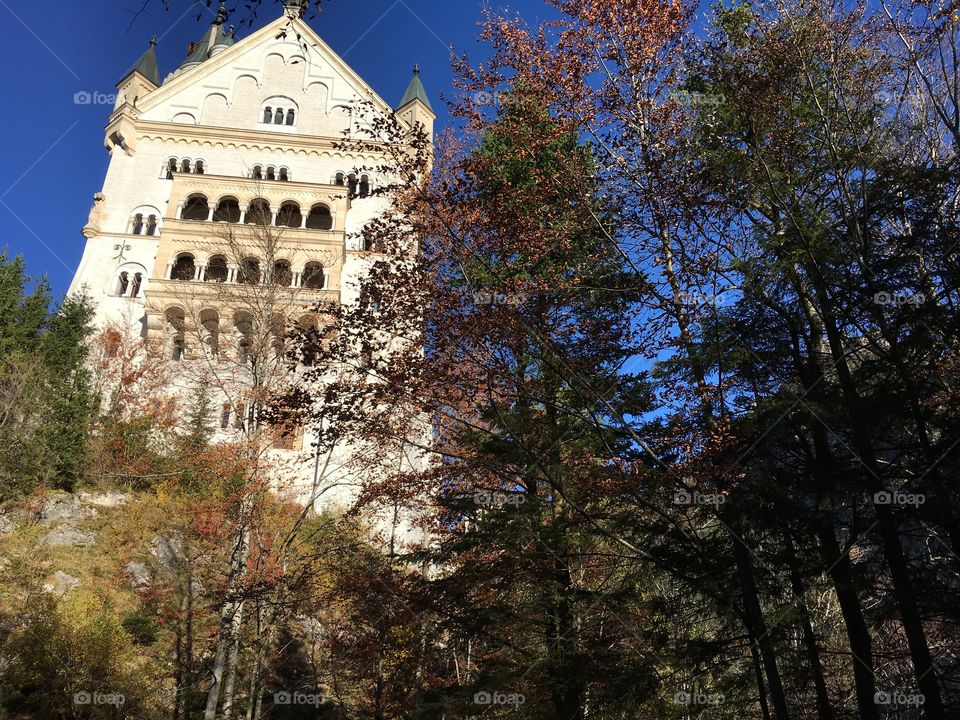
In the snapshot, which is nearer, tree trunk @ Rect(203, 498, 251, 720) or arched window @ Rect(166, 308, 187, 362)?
tree trunk @ Rect(203, 498, 251, 720)

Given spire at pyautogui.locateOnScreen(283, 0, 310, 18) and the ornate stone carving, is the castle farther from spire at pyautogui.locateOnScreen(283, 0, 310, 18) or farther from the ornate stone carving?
spire at pyautogui.locateOnScreen(283, 0, 310, 18)

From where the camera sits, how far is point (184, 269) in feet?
109

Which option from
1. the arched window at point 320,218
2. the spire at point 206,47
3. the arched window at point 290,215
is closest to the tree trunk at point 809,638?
the arched window at point 290,215

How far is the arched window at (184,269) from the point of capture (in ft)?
108

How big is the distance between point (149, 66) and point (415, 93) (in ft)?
56.1

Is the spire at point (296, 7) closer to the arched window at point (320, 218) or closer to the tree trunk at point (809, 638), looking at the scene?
the tree trunk at point (809, 638)

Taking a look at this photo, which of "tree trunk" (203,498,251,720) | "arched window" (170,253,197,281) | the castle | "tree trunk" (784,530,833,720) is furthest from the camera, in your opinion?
"arched window" (170,253,197,281)

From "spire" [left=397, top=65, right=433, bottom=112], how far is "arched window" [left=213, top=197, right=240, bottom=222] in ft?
42.5

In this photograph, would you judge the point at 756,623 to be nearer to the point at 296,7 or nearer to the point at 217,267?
the point at 296,7

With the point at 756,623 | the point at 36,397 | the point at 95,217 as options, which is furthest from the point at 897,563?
the point at 95,217

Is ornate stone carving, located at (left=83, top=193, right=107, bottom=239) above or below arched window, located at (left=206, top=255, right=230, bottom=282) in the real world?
above

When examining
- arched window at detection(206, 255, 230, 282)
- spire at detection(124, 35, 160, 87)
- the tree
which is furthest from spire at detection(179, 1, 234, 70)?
the tree

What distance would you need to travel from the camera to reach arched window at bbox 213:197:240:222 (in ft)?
117

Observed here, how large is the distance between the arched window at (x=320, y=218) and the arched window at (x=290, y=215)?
2.01 feet
